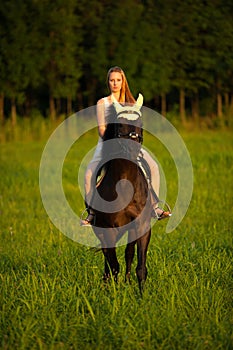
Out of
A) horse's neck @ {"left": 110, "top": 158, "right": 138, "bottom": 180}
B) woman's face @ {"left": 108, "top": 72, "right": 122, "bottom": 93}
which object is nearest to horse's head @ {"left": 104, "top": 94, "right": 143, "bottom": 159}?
horse's neck @ {"left": 110, "top": 158, "right": 138, "bottom": 180}

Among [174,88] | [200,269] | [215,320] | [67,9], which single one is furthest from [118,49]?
[215,320]

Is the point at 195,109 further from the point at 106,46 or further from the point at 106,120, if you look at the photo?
the point at 106,120

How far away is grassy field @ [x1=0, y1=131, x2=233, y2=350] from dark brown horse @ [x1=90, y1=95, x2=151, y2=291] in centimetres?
50

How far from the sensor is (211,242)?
912cm

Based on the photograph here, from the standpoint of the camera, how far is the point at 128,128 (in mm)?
6109

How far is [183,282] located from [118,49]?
1999 centimetres

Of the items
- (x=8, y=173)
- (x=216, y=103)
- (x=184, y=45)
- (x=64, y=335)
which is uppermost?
(x=184, y=45)

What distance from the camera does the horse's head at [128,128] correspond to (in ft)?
20.0

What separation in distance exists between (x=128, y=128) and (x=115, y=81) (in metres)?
0.91

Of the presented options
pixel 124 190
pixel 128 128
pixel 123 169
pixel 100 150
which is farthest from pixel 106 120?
Answer: pixel 124 190

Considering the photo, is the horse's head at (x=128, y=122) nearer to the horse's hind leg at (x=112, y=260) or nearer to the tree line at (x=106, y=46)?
the horse's hind leg at (x=112, y=260)

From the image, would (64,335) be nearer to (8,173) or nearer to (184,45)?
(8,173)


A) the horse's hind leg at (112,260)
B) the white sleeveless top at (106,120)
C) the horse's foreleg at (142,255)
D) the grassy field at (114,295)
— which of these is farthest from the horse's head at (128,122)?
the grassy field at (114,295)

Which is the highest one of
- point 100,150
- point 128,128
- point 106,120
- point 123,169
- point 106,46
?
point 106,46
